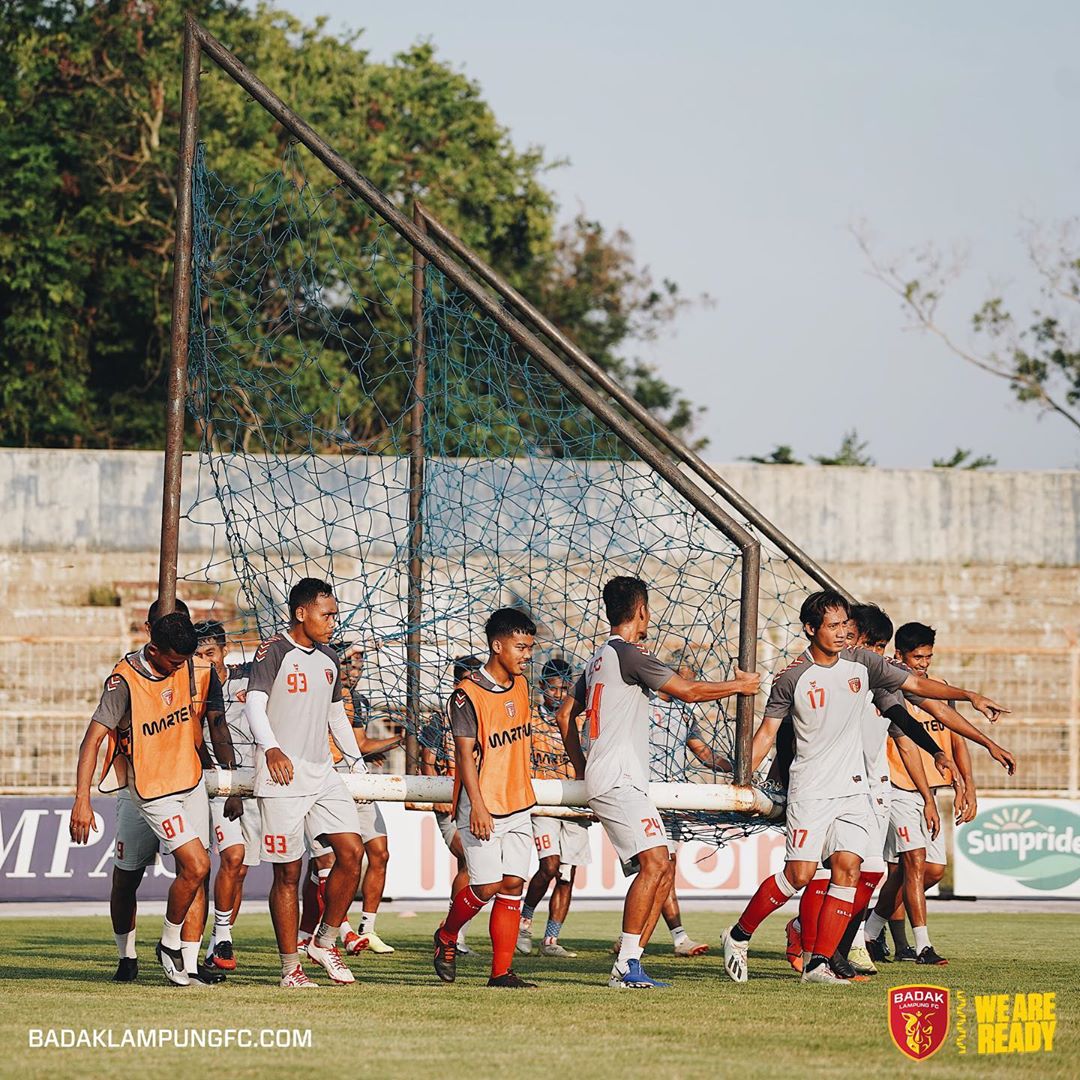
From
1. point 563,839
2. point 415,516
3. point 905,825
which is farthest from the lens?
point 563,839

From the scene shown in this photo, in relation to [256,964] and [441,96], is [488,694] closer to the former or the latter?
[256,964]

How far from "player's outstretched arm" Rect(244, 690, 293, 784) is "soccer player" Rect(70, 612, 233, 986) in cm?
42

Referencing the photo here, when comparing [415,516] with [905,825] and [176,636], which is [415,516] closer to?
[176,636]

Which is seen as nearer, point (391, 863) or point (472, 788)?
point (472, 788)

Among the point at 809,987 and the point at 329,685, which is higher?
the point at 329,685

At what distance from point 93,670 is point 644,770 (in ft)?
49.8

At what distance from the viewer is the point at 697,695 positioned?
29.7 ft

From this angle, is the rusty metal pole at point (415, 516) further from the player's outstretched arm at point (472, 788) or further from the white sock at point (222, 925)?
the player's outstretched arm at point (472, 788)

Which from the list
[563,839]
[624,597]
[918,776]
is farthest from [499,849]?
[563,839]

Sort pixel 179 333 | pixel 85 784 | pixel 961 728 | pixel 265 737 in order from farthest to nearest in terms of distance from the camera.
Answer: pixel 179 333
pixel 961 728
pixel 265 737
pixel 85 784

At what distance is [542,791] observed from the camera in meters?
9.75

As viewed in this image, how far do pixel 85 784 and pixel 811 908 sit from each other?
3980 mm

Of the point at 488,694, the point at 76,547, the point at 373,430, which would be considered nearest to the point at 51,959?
the point at 488,694

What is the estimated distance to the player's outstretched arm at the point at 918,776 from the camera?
36.6 ft
